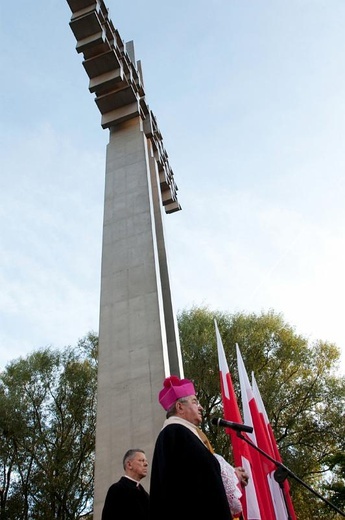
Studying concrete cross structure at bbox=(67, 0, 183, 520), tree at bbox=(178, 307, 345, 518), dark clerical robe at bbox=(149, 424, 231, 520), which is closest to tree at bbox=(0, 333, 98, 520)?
tree at bbox=(178, 307, 345, 518)

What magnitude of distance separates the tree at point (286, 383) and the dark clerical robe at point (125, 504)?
38.4 feet

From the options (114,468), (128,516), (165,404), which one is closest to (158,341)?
(114,468)

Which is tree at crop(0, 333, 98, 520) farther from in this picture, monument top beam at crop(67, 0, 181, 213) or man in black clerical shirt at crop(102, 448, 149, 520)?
man in black clerical shirt at crop(102, 448, 149, 520)

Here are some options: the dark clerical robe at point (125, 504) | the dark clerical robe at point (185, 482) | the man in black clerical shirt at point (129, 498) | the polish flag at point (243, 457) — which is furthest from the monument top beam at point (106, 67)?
the dark clerical robe at point (185, 482)

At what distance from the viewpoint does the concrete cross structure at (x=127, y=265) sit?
741cm

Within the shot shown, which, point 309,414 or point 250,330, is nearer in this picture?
point 309,414

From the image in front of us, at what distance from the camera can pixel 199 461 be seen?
269 centimetres

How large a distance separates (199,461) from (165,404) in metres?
0.82

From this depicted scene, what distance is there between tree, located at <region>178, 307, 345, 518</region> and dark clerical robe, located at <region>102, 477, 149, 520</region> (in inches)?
460

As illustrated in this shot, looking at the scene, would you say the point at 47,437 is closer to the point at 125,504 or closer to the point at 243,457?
the point at 243,457

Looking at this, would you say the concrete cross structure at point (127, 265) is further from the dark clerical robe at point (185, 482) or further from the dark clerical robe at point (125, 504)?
the dark clerical robe at point (185, 482)

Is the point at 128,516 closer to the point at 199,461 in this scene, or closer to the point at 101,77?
the point at 199,461

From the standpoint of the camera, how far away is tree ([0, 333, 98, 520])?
1559 centimetres

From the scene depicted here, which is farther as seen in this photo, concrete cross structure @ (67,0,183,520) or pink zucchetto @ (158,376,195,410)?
concrete cross structure @ (67,0,183,520)
